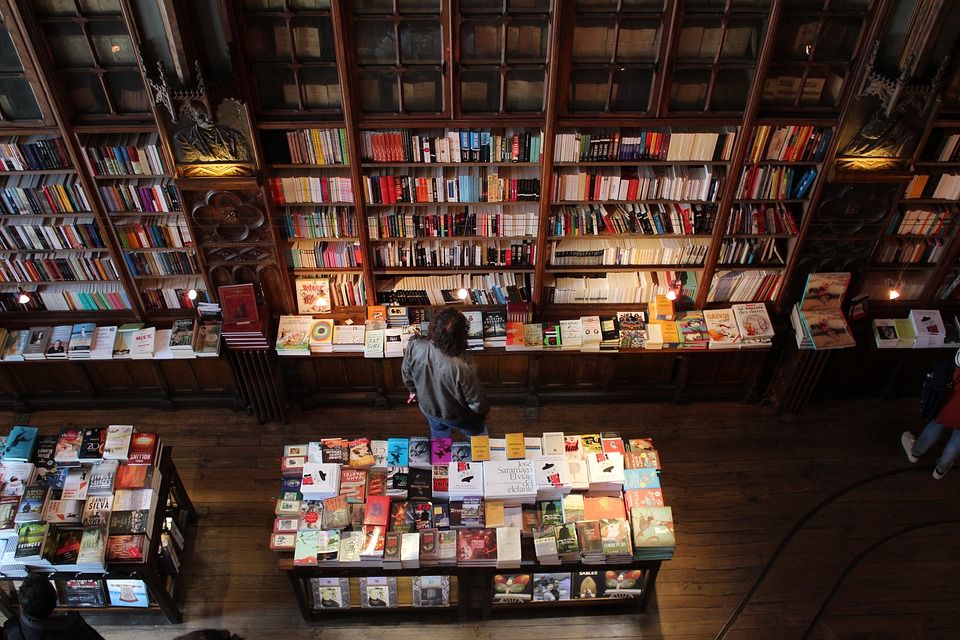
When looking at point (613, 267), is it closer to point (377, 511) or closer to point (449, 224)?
point (449, 224)

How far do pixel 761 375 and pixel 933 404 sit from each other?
1.44m

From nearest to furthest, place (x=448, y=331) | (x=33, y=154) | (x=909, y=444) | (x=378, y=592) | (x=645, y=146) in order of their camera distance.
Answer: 1. (x=448, y=331)
2. (x=378, y=592)
3. (x=33, y=154)
4. (x=645, y=146)
5. (x=909, y=444)

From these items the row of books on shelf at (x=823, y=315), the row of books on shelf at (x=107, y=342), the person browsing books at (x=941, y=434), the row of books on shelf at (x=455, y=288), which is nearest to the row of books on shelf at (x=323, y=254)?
the row of books on shelf at (x=455, y=288)

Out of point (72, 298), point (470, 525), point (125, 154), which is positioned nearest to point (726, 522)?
point (470, 525)

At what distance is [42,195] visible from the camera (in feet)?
19.5

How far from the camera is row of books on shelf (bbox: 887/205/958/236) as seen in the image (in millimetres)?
6293

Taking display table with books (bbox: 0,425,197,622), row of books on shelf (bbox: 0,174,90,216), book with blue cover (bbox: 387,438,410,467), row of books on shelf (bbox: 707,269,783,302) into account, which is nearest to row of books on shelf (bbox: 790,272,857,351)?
row of books on shelf (bbox: 707,269,783,302)

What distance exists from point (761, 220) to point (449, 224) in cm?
261

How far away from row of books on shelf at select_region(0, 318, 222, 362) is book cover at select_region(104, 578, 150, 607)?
199cm

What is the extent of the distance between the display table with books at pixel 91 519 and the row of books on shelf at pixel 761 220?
496 centimetres

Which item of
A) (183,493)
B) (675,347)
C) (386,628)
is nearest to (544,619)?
(386,628)

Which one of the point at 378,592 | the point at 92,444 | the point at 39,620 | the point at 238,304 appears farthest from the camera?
the point at 238,304

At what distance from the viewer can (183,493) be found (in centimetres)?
619

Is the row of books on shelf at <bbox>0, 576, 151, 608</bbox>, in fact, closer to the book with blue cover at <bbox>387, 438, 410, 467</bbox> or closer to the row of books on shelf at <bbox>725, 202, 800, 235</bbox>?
the book with blue cover at <bbox>387, 438, 410, 467</bbox>
